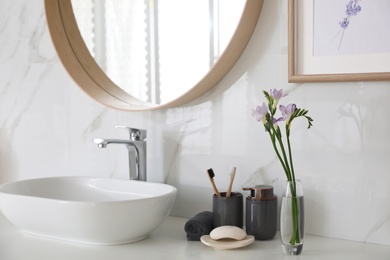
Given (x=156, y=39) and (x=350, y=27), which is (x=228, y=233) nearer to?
(x=350, y=27)

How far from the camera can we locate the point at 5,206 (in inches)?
62.9

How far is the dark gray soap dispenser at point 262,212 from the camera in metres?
1.50

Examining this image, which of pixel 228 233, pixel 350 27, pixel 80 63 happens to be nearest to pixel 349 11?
pixel 350 27

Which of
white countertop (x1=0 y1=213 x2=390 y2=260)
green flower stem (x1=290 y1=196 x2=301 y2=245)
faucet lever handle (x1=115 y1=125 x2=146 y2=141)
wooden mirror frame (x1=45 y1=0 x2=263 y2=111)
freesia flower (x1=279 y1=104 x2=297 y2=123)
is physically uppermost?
wooden mirror frame (x1=45 y1=0 x2=263 y2=111)

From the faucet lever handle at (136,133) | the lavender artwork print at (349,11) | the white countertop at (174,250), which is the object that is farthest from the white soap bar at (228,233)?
the lavender artwork print at (349,11)

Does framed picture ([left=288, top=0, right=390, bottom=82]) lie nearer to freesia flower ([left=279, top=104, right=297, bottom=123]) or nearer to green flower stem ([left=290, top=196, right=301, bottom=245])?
freesia flower ([left=279, top=104, right=297, bottom=123])

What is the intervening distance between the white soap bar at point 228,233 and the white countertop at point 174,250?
3 centimetres

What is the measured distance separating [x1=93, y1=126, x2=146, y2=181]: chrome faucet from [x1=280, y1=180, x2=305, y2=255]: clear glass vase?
1.76 ft

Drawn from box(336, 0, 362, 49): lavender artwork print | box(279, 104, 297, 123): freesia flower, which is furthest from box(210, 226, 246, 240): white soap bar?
box(336, 0, 362, 49): lavender artwork print

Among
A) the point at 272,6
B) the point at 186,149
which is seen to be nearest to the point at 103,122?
the point at 186,149

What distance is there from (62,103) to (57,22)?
0.93 ft

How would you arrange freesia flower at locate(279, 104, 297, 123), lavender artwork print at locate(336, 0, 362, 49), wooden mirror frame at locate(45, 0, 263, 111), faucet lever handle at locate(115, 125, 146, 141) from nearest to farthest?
freesia flower at locate(279, 104, 297, 123)
lavender artwork print at locate(336, 0, 362, 49)
faucet lever handle at locate(115, 125, 146, 141)
wooden mirror frame at locate(45, 0, 263, 111)

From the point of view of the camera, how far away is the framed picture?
A: 4.66 ft

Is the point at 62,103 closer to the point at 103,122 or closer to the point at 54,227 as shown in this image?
the point at 103,122
